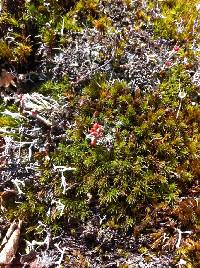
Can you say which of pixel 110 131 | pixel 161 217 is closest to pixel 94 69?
pixel 110 131

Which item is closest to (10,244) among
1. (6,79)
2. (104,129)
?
(104,129)

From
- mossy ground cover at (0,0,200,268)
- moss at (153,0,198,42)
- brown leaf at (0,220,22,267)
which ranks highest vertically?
moss at (153,0,198,42)

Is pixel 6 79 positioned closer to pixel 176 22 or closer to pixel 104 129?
pixel 104 129

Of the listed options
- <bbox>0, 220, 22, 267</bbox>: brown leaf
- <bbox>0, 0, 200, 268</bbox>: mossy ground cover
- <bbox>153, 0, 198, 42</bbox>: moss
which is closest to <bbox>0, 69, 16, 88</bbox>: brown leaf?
<bbox>0, 0, 200, 268</bbox>: mossy ground cover

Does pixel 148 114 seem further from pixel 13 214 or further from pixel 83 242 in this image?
pixel 13 214

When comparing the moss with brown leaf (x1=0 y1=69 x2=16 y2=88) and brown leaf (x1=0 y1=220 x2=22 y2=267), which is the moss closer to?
brown leaf (x1=0 y1=69 x2=16 y2=88)

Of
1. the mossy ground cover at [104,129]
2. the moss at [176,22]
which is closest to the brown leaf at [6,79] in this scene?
the mossy ground cover at [104,129]
